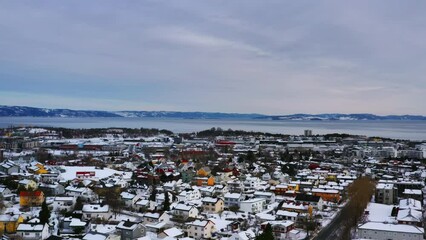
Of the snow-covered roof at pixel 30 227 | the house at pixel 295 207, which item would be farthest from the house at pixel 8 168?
the house at pixel 295 207

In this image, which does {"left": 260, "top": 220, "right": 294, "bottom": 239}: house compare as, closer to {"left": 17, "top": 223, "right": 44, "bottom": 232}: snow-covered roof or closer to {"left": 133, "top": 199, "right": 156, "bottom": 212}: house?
{"left": 133, "top": 199, "right": 156, "bottom": 212}: house

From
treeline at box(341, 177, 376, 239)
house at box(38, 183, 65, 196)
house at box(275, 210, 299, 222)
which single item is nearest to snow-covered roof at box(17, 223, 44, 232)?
house at box(38, 183, 65, 196)

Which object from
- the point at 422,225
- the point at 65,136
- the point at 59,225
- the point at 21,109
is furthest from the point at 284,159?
the point at 21,109

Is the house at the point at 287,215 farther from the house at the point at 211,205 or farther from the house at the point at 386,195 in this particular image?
the house at the point at 386,195

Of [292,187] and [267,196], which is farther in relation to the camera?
[292,187]

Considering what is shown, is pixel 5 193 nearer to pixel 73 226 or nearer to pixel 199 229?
pixel 73 226

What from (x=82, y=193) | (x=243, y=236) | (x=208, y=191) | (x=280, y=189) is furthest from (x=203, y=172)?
(x=243, y=236)
